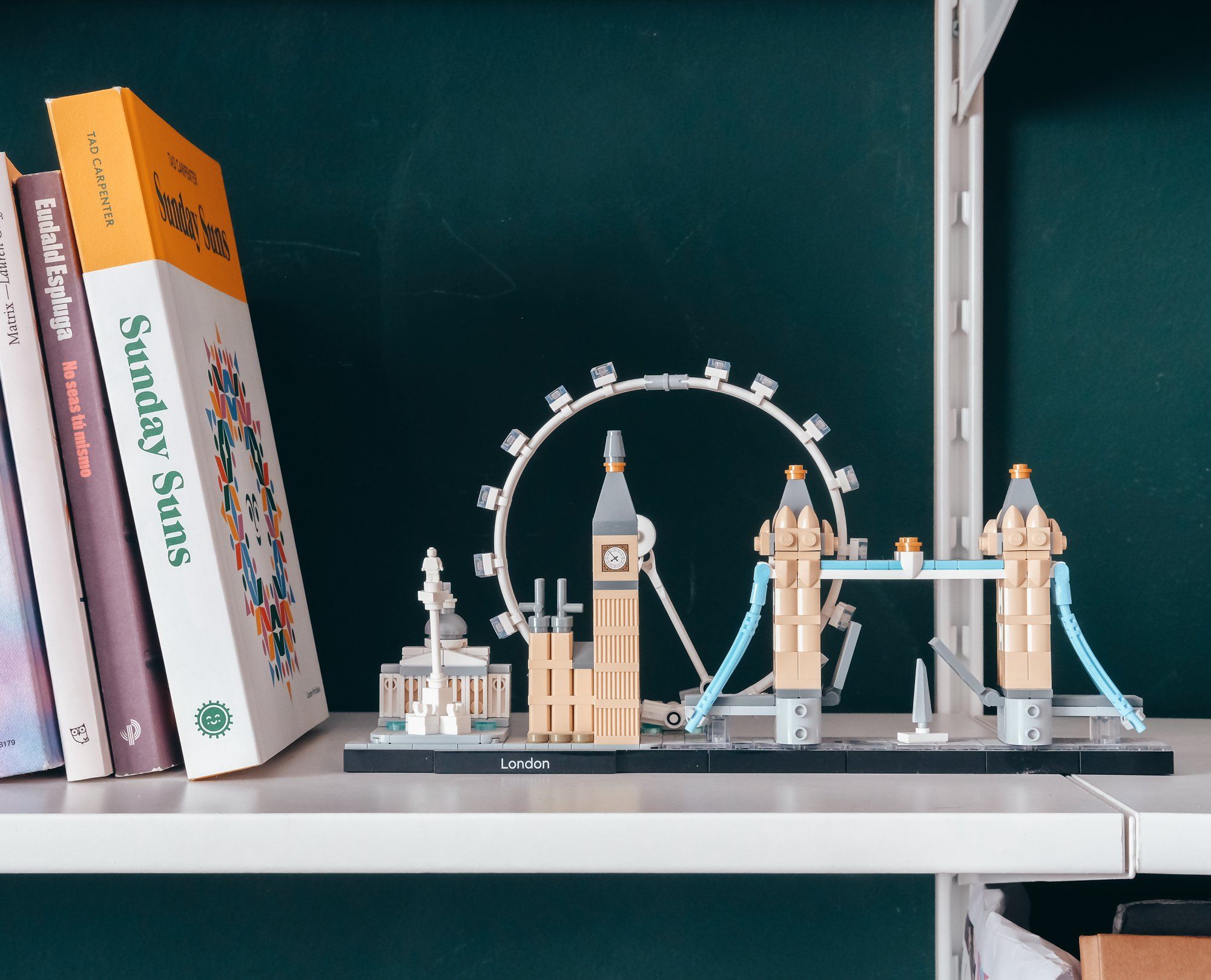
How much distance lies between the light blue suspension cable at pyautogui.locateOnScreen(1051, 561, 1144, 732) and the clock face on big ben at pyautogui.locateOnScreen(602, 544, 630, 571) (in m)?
0.28

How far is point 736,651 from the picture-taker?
2.17ft

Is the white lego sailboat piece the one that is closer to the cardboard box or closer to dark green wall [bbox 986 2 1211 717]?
the cardboard box

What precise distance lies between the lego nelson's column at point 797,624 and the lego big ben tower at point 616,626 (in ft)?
0.28

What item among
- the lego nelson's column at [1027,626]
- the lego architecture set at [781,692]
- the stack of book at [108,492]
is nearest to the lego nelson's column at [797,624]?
the lego architecture set at [781,692]

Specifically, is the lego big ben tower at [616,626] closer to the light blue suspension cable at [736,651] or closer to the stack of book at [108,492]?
the light blue suspension cable at [736,651]

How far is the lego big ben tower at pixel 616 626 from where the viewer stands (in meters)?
0.66

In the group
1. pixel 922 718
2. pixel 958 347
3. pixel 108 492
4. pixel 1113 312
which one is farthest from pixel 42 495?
pixel 1113 312

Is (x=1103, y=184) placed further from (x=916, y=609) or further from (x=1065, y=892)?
(x=1065, y=892)

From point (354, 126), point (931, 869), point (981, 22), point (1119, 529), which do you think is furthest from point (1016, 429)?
point (354, 126)

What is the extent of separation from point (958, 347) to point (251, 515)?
1.90 ft

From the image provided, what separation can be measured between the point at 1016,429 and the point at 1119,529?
0.12 meters

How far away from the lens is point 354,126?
901 mm

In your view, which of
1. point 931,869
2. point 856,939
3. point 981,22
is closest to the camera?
point 931,869

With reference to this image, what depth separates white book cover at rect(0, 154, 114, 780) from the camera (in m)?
0.63
